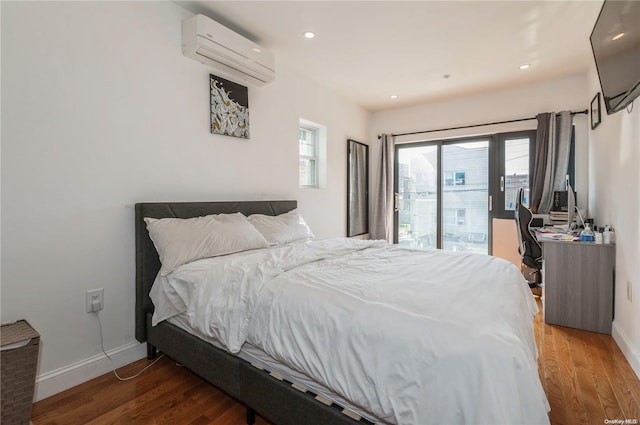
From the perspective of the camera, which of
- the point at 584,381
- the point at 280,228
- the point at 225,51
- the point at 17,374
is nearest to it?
the point at 17,374

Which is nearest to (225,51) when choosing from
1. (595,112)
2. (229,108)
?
(229,108)

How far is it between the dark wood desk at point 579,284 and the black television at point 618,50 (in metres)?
1.19

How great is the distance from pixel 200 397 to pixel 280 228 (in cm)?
141

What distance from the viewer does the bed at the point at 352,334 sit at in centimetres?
91

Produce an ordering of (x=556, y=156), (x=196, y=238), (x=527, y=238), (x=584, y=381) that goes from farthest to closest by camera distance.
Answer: (x=556, y=156), (x=527, y=238), (x=196, y=238), (x=584, y=381)

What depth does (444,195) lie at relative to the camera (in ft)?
15.9

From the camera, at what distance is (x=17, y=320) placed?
167cm

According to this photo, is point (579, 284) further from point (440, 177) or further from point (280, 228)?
point (280, 228)

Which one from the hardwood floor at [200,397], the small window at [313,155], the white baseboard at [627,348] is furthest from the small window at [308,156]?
the white baseboard at [627,348]

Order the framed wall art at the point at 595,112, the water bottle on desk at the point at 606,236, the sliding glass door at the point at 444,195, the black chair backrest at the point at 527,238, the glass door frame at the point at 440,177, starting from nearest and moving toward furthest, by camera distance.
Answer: the water bottle on desk at the point at 606,236 < the framed wall art at the point at 595,112 < the black chair backrest at the point at 527,238 < the glass door frame at the point at 440,177 < the sliding glass door at the point at 444,195

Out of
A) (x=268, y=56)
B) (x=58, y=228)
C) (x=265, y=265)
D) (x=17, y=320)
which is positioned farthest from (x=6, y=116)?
(x=268, y=56)

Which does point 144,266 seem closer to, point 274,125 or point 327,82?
point 274,125

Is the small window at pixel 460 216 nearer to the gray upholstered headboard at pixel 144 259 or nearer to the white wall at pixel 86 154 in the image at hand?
the white wall at pixel 86 154

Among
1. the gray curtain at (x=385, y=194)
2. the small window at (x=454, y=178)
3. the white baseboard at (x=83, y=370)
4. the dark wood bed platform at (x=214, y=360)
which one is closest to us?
the dark wood bed platform at (x=214, y=360)
